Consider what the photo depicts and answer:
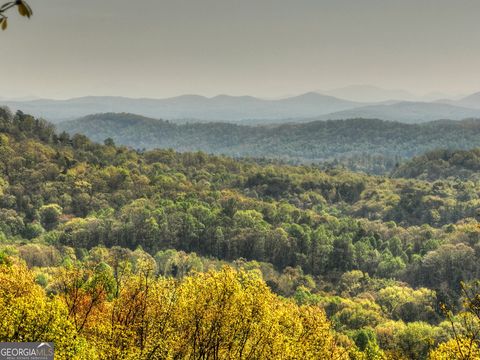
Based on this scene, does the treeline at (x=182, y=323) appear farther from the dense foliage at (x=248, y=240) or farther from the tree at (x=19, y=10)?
the dense foliage at (x=248, y=240)

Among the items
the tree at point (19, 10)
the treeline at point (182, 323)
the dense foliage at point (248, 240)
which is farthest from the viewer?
the dense foliage at point (248, 240)

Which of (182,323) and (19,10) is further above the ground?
(19,10)

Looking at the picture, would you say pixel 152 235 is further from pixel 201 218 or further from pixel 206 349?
pixel 206 349

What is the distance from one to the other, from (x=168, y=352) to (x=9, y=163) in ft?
570

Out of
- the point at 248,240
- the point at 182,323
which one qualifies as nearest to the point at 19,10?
the point at 182,323

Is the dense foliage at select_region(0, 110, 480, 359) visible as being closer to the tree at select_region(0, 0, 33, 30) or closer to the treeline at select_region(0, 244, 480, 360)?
the treeline at select_region(0, 244, 480, 360)

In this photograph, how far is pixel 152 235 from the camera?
5714 inches

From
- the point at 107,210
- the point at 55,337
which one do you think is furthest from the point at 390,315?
the point at 107,210

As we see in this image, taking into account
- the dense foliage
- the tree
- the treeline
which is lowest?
the dense foliage

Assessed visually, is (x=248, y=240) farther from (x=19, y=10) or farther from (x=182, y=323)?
(x=19, y=10)

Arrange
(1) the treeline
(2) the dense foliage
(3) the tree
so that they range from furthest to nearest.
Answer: (2) the dense foliage → (1) the treeline → (3) the tree

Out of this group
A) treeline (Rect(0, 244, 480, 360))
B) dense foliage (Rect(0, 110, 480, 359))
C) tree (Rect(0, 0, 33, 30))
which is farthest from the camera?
dense foliage (Rect(0, 110, 480, 359))

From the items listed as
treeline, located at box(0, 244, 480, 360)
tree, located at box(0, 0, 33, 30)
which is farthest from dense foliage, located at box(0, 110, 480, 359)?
tree, located at box(0, 0, 33, 30)

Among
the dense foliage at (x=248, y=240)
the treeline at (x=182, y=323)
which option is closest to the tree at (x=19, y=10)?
the treeline at (x=182, y=323)
